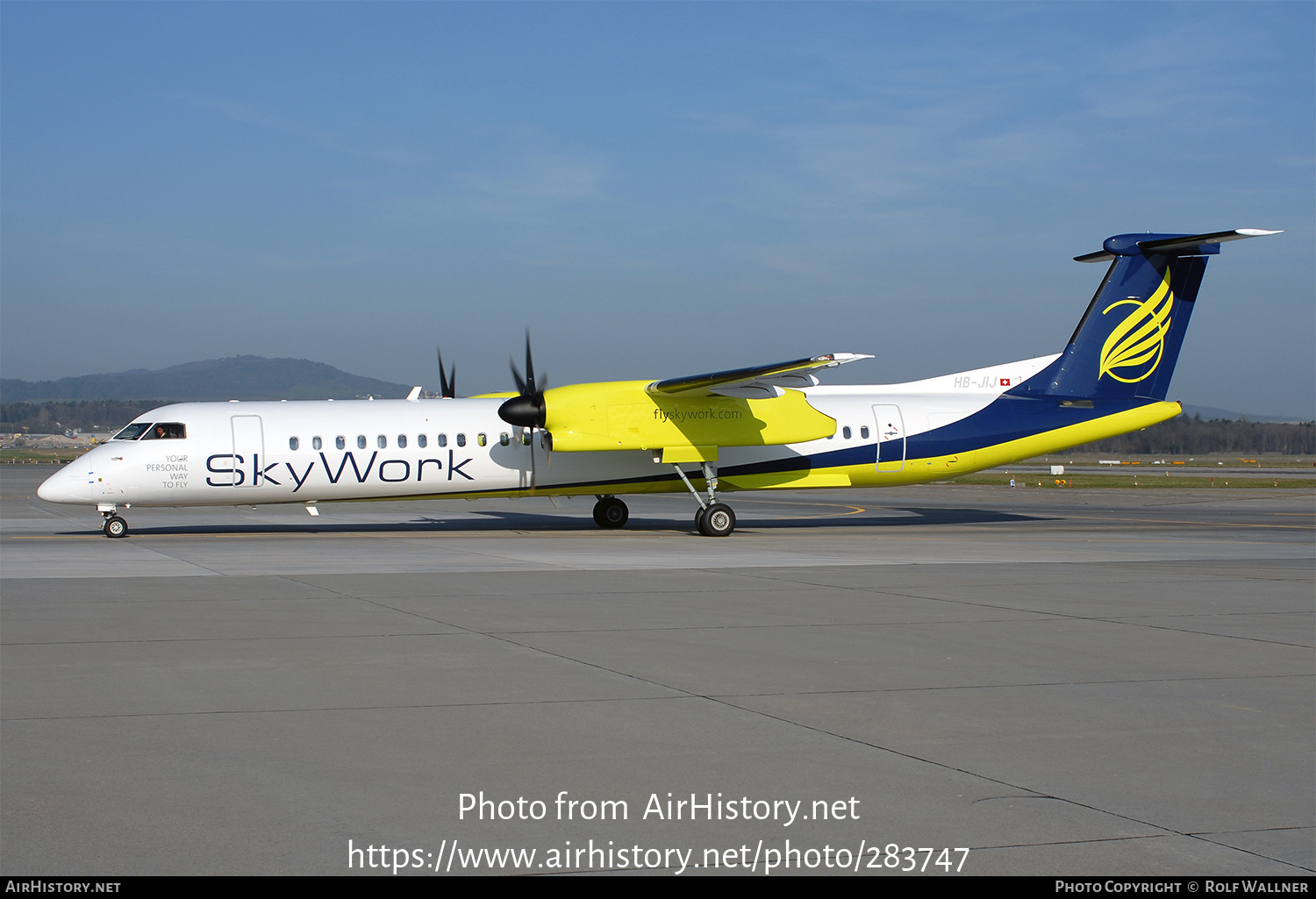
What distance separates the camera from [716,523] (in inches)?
912

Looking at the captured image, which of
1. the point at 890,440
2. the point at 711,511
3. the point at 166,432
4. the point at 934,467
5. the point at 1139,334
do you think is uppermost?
the point at 1139,334

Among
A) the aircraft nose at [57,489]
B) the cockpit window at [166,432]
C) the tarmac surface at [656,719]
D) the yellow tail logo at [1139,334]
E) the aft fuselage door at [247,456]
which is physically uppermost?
the yellow tail logo at [1139,334]

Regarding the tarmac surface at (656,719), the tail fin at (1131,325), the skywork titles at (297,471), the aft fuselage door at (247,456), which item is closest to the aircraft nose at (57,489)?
the skywork titles at (297,471)

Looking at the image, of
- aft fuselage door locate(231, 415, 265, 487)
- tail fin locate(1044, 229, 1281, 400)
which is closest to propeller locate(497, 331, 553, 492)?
aft fuselage door locate(231, 415, 265, 487)

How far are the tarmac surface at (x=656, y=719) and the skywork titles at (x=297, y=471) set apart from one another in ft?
21.1

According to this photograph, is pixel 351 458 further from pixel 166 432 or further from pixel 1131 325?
pixel 1131 325

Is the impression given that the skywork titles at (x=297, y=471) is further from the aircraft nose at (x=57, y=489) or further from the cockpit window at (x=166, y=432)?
the aircraft nose at (x=57, y=489)

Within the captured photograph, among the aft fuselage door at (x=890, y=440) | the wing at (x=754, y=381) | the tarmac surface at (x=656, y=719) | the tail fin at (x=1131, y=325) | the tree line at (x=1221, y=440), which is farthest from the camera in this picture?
the tree line at (x=1221, y=440)

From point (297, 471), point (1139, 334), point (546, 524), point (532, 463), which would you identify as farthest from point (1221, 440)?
point (297, 471)

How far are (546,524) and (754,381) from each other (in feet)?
23.3

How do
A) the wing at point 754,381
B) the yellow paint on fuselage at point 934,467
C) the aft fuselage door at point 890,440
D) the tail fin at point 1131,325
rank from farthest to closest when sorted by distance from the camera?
the tail fin at point 1131,325 → the aft fuselage door at point 890,440 → the yellow paint on fuselage at point 934,467 → the wing at point 754,381

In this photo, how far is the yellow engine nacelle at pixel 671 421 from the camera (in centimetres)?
2298

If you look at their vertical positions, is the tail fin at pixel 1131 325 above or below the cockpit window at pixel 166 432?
above

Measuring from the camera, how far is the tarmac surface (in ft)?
16.0
